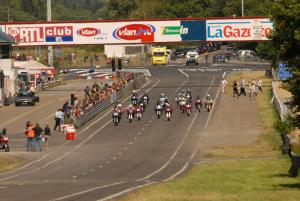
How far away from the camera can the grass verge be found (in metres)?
28.4

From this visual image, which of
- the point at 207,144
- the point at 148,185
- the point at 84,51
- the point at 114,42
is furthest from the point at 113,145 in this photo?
the point at 84,51

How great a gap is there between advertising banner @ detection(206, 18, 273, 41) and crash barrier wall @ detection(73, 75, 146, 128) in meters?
8.48

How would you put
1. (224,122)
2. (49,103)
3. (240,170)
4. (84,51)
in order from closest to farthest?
(240,170), (224,122), (49,103), (84,51)

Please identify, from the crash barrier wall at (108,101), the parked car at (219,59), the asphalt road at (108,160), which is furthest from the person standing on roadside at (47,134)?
the parked car at (219,59)

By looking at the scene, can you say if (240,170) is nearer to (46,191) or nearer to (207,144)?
(46,191)

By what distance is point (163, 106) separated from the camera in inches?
2623

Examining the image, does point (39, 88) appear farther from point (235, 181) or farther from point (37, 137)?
point (235, 181)

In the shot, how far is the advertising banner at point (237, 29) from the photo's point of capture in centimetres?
8731

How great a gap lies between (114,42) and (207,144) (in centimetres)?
3805

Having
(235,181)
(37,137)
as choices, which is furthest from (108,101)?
(235,181)

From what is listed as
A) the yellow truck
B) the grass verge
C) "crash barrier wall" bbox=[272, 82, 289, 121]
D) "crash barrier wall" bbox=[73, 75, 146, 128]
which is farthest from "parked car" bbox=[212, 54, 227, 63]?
the grass verge

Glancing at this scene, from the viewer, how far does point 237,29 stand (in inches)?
3460

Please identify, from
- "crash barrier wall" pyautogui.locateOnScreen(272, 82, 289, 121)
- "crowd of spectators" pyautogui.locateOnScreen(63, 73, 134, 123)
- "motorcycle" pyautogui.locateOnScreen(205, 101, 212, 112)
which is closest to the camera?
"crash barrier wall" pyautogui.locateOnScreen(272, 82, 289, 121)

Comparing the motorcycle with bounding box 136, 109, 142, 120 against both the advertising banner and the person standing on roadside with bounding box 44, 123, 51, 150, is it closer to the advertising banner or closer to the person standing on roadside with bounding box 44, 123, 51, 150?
the person standing on roadside with bounding box 44, 123, 51, 150
